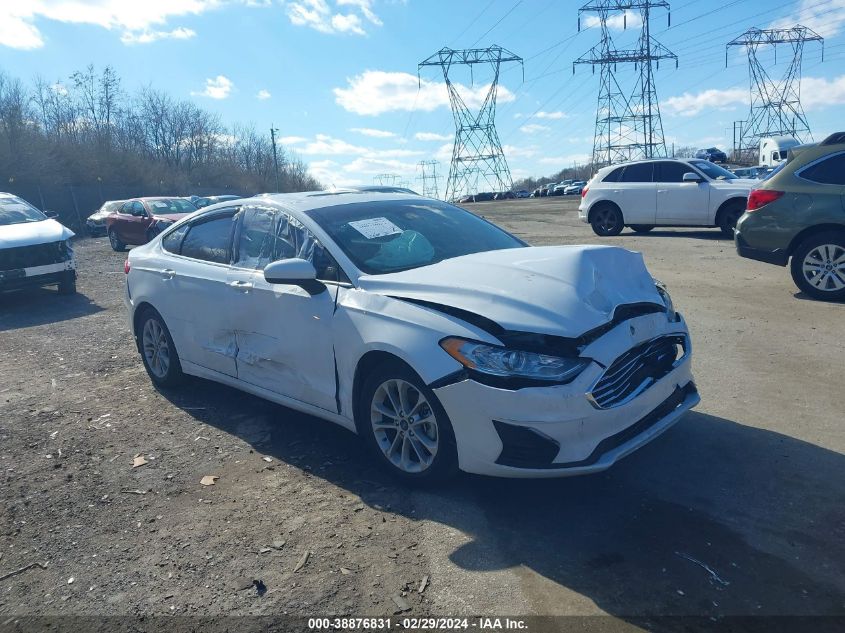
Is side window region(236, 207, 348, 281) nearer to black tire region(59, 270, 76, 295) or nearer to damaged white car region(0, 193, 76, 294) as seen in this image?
damaged white car region(0, 193, 76, 294)

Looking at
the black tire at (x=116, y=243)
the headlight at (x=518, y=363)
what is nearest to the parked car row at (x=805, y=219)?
the headlight at (x=518, y=363)

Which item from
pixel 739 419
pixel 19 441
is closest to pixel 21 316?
pixel 19 441

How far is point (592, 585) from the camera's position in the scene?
2.95m

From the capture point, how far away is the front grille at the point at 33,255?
11.0 metres

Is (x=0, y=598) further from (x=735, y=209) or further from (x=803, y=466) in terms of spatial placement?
(x=735, y=209)

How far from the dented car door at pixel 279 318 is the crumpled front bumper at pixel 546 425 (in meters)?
1.07

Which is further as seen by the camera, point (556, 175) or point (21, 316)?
point (556, 175)

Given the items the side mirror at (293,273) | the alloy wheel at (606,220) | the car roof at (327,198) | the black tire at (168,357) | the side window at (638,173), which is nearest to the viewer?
the side mirror at (293,273)

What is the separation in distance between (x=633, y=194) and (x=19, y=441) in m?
13.9

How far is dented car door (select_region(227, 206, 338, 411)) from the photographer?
4297 mm

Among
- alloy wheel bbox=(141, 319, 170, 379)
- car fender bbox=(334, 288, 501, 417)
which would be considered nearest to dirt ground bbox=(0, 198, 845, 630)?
alloy wheel bbox=(141, 319, 170, 379)

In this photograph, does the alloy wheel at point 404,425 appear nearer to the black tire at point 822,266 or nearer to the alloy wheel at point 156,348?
the alloy wheel at point 156,348

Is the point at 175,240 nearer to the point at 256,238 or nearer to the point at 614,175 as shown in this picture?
the point at 256,238

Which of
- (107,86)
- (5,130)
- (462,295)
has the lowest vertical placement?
(462,295)
